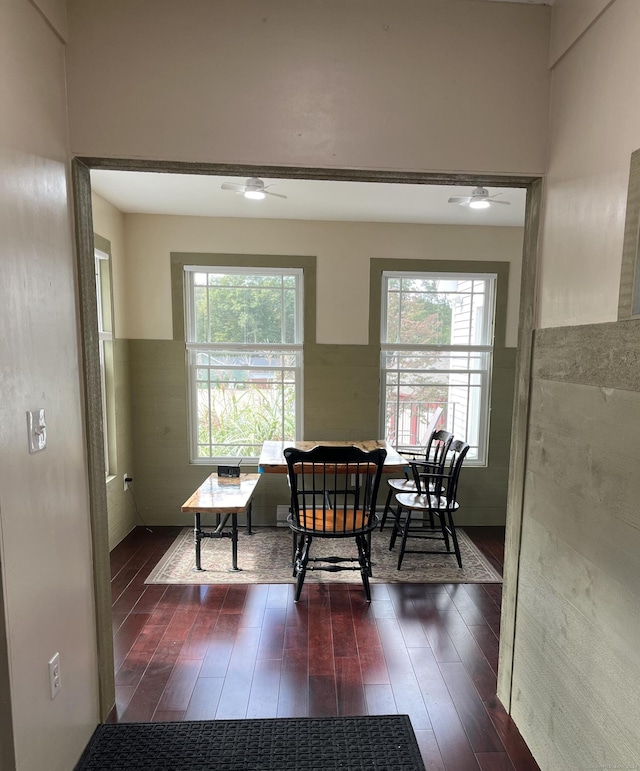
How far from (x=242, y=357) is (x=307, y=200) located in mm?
1453

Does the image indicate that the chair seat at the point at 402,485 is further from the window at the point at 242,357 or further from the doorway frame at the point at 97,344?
the doorway frame at the point at 97,344

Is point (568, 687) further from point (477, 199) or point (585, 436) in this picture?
point (477, 199)

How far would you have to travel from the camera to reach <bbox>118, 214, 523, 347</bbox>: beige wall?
11.9ft

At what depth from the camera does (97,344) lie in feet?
5.49

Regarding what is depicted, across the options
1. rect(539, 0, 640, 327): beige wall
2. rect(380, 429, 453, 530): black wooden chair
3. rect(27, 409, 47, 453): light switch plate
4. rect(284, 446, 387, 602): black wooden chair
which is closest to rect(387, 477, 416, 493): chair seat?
rect(380, 429, 453, 530): black wooden chair

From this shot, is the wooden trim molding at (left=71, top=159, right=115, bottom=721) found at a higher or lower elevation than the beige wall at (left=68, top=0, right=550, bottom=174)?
lower

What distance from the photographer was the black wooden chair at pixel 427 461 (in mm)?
3279

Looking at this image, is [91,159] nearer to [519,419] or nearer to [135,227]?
[519,419]

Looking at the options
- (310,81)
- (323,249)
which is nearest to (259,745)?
(310,81)

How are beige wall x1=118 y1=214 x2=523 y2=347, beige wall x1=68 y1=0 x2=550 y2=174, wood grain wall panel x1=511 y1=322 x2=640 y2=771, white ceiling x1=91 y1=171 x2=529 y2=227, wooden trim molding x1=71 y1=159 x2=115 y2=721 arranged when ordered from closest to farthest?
1. wood grain wall panel x1=511 y1=322 x2=640 y2=771
2. beige wall x1=68 y1=0 x2=550 y2=174
3. wooden trim molding x1=71 y1=159 x2=115 y2=721
4. white ceiling x1=91 y1=171 x2=529 y2=227
5. beige wall x1=118 y1=214 x2=523 y2=347

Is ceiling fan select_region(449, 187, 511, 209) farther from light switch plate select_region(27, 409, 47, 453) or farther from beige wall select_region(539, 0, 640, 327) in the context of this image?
light switch plate select_region(27, 409, 47, 453)

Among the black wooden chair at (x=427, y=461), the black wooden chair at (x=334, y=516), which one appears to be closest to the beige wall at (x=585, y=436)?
the black wooden chair at (x=334, y=516)

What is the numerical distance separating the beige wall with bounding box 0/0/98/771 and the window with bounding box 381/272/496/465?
2765mm

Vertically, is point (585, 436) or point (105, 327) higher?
point (105, 327)
